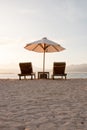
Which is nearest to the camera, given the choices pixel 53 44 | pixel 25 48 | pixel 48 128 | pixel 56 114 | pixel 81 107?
pixel 48 128

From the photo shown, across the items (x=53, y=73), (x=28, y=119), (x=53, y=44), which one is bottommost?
(x=53, y=73)

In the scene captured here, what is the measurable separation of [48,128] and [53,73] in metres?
11.7

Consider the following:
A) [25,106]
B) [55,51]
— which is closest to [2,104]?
[25,106]

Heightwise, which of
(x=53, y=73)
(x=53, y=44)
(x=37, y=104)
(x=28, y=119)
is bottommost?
(x=53, y=73)

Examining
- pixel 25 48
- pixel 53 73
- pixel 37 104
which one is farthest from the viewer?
pixel 25 48

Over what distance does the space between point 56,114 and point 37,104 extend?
120 cm

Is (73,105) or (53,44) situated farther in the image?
(53,44)

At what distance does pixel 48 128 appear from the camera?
3.96 meters

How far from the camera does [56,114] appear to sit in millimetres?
4961

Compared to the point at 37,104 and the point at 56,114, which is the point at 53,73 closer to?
the point at 37,104

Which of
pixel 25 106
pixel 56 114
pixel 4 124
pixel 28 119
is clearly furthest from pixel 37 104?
pixel 4 124

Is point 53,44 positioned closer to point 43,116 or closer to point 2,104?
point 2,104

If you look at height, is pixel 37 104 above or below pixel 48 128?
below

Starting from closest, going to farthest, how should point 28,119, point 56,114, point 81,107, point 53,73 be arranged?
point 28,119 < point 56,114 < point 81,107 < point 53,73
